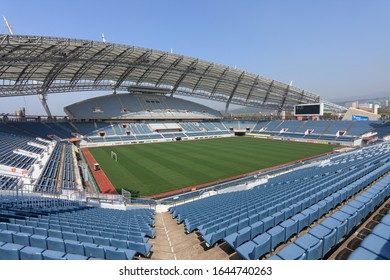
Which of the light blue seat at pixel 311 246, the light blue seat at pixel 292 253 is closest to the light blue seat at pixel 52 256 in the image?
the light blue seat at pixel 292 253

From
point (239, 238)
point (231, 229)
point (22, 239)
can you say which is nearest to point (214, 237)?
point (231, 229)

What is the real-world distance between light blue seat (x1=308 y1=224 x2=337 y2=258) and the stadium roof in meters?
A: 28.9

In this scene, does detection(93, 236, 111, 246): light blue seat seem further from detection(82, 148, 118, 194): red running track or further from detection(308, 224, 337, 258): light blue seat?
detection(82, 148, 118, 194): red running track

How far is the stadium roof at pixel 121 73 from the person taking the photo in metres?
26.4

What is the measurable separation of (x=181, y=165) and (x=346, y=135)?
36.8 meters

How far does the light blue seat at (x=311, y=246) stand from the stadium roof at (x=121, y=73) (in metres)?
28.8

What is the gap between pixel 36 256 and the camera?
3562 millimetres

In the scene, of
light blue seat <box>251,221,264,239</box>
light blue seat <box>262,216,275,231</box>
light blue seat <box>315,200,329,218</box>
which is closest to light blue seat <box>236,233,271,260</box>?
light blue seat <box>251,221,264,239</box>

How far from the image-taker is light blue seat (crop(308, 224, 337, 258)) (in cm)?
397

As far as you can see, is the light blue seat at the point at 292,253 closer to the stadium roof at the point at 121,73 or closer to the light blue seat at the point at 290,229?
the light blue seat at the point at 290,229

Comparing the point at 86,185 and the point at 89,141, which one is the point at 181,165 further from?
the point at 89,141

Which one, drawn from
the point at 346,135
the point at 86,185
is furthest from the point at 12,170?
the point at 346,135

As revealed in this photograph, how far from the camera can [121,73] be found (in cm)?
4566
